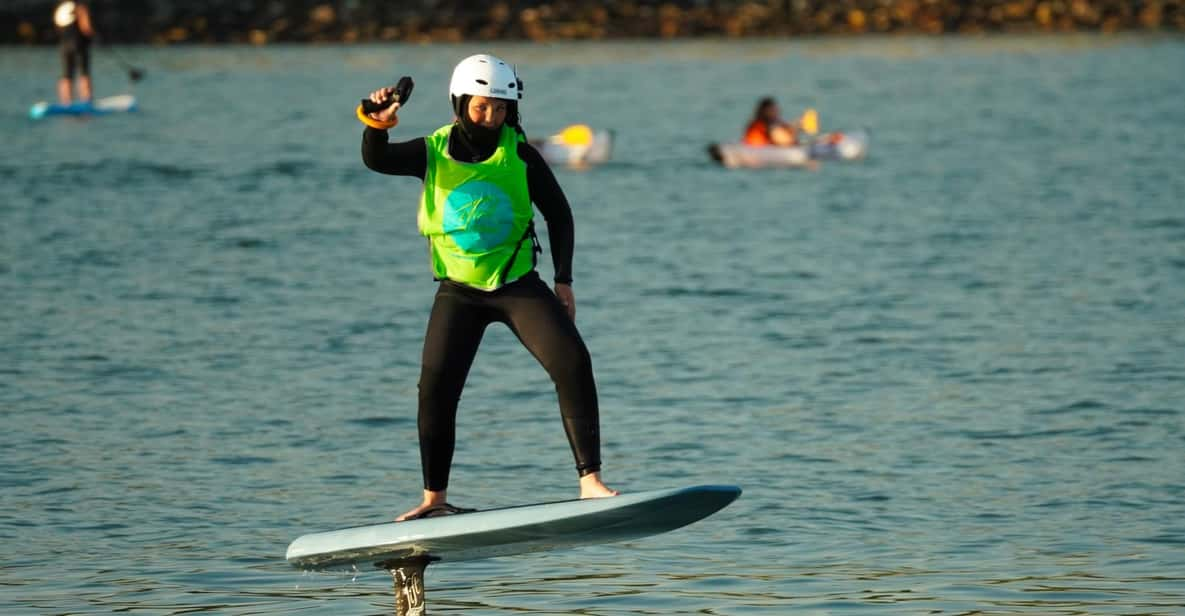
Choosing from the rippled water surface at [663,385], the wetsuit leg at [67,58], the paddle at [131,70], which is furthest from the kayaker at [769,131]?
the paddle at [131,70]

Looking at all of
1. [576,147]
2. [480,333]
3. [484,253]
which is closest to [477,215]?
[484,253]

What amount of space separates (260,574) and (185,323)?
10.0 metres

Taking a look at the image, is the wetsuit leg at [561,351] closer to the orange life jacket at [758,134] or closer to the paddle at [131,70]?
the orange life jacket at [758,134]

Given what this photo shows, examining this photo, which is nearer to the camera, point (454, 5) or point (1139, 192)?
point (1139, 192)

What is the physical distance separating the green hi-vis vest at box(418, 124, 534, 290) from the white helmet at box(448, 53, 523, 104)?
221 mm

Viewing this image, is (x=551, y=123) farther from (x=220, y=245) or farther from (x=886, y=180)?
(x=220, y=245)

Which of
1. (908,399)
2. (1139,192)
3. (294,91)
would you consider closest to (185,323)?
(908,399)

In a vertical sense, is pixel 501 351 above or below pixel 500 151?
below

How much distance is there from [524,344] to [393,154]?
39.4 inches

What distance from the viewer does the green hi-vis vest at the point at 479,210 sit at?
363 inches

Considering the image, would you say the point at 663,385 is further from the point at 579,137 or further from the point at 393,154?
the point at 579,137

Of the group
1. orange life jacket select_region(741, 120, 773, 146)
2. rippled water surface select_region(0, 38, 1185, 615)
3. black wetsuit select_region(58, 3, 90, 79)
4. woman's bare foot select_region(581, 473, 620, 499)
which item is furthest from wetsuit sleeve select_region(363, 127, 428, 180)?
black wetsuit select_region(58, 3, 90, 79)

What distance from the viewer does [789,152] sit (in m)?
37.3

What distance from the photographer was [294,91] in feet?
221
